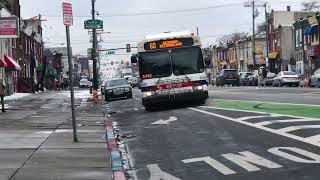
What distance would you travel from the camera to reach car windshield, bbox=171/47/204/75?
2394 cm

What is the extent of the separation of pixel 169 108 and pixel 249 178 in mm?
16100

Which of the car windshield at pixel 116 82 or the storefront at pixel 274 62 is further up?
the storefront at pixel 274 62

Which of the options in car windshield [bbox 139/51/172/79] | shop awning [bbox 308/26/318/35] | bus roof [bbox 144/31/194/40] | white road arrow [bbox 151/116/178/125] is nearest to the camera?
white road arrow [bbox 151/116/178/125]

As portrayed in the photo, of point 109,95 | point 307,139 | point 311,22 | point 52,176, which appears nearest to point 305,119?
point 307,139

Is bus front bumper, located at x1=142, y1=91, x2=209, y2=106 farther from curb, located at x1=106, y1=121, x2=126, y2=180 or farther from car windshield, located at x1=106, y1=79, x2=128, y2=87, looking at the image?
car windshield, located at x1=106, y1=79, x2=128, y2=87

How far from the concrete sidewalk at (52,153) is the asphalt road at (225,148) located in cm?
71

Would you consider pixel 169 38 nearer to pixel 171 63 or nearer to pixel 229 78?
pixel 171 63

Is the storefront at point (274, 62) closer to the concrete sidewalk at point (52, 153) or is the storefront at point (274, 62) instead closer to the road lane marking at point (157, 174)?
the concrete sidewalk at point (52, 153)

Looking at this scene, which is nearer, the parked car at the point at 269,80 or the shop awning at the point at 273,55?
the parked car at the point at 269,80

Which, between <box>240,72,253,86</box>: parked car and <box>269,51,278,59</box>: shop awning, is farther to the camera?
<box>269,51,278,59</box>: shop awning

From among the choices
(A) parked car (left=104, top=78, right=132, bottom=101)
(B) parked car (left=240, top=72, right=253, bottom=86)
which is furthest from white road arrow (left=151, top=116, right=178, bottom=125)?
(B) parked car (left=240, top=72, right=253, bottom=86)

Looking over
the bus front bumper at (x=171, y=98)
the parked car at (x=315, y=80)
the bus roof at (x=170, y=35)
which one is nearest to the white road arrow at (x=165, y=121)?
the bus front bumper at (x=171, y=98)

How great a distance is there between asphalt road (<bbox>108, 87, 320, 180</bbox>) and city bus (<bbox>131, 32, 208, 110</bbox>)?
14.3 ft

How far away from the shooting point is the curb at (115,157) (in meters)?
10.0
